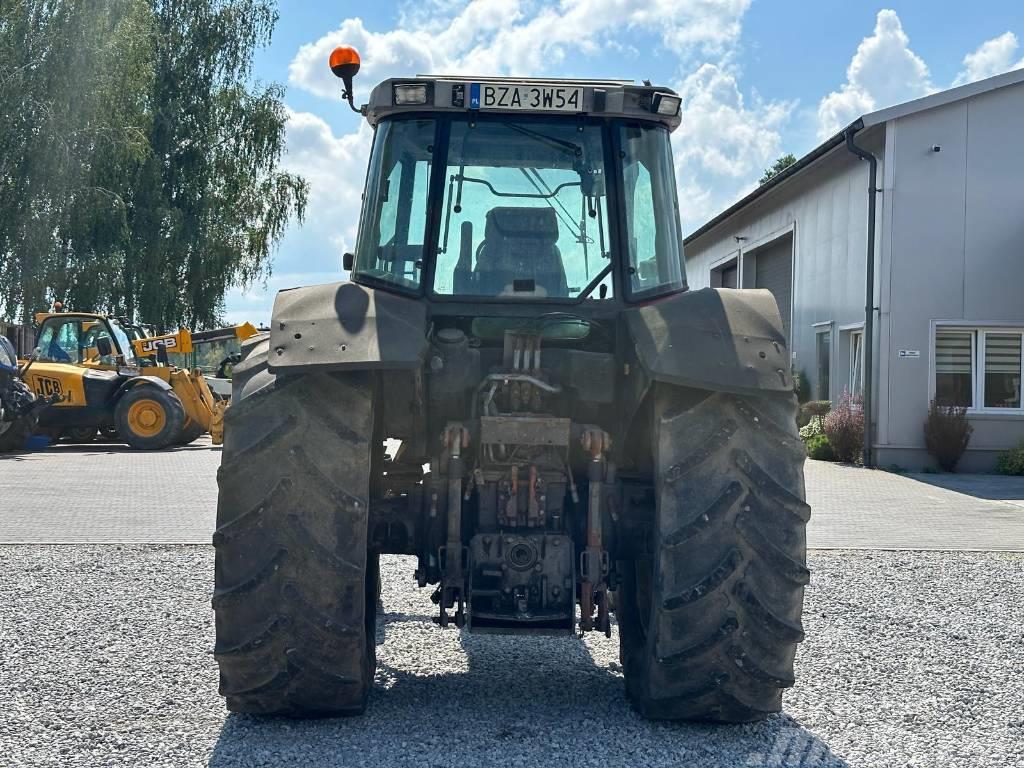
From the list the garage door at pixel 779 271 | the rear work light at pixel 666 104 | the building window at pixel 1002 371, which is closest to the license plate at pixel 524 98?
the rear work light at pixel 666 104

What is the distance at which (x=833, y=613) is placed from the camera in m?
7.37

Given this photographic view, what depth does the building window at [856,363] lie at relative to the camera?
19.8 meters

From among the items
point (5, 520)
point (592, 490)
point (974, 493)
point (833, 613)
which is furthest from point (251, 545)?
point (974, 493)

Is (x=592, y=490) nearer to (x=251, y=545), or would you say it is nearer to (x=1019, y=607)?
(x=251, y=545)

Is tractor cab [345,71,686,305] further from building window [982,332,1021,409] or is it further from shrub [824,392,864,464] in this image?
building window [982,332,1021,409]

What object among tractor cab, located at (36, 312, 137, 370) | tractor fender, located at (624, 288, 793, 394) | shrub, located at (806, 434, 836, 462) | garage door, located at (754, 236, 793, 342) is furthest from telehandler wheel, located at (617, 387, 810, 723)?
A: garage door, located at (754, 236, 793, 342)

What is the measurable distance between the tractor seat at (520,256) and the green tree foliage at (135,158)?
25.8 meters

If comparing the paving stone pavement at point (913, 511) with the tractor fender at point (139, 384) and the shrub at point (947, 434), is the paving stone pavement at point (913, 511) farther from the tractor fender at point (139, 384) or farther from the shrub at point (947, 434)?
the tractor fender at point (139, 384)

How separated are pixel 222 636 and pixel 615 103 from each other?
8.37 feet

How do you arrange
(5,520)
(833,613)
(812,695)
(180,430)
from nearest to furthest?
1. (812,695)
2. (833,613)
3. (5,520)
4. (180,430)

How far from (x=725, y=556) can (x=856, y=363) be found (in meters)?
16.6

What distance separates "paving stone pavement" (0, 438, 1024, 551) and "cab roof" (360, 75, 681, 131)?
5.80 meters

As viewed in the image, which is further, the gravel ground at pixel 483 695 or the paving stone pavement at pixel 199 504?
the paving stone pavement at pixel 199 504

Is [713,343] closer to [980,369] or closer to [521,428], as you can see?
[521,428]
